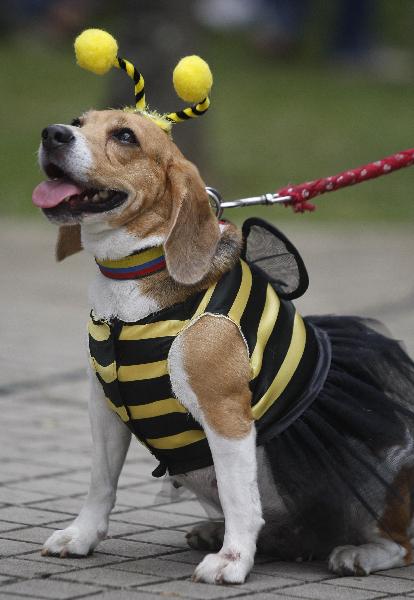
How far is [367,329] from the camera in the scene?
4527 millimetres

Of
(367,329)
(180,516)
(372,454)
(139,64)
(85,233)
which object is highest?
(139,64)

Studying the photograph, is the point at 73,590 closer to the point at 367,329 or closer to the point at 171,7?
the point at 367,329

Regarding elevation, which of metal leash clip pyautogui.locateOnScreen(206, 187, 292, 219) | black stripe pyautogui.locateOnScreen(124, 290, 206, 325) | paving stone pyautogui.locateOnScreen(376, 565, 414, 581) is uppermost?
metal leash clip pyautogui.locateOnScreen(206, 187, 292, 219)

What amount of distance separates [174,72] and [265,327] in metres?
0.88

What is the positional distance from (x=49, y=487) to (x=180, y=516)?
2.06ft

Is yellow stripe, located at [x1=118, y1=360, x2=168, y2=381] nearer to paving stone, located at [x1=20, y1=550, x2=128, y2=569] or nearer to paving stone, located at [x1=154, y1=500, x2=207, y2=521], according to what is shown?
paving stone, located at [x1=20, y1=550, x2=128, y2=569]

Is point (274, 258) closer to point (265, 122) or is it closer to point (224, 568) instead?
point (224, 568)

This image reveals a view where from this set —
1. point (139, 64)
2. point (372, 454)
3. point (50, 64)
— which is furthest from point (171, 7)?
point (372, 454)

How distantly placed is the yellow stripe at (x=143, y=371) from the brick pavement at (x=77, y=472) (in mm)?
626

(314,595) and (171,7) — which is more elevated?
(171,7)

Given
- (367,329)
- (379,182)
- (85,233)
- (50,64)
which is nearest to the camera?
(85,233)

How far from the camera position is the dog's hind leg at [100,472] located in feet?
13.6

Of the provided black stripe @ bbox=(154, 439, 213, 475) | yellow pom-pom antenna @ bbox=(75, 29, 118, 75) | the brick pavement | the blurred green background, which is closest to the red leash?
yellow pom-pom antenna @ bbox=(75, 29, 118, 75)

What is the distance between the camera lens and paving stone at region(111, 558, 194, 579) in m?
3.98
